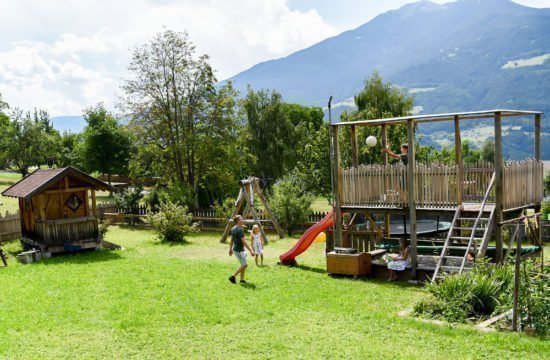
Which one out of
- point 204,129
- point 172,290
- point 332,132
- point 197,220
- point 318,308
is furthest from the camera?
point 204,129

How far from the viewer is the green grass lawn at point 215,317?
32.6ft

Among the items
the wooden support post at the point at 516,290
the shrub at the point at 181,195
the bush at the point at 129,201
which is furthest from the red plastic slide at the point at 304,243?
the bush at the point at 129,201

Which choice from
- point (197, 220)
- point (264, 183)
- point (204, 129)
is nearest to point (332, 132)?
point (197, 220)

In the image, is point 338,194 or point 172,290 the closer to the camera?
point 172,290

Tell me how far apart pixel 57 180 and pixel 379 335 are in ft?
48.8

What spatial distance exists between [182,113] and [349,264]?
74.8 ft

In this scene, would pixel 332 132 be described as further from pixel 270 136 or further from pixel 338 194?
pixel 270 136

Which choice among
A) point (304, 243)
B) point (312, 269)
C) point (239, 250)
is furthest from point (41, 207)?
point (312, 269)

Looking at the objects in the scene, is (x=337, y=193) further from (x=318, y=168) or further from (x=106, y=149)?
(x=106, y=149)

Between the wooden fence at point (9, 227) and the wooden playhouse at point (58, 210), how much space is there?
331 cm

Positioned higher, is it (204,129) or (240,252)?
(204,129)

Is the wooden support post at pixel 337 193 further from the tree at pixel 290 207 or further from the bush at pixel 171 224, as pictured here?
the tree at pixel 290 207

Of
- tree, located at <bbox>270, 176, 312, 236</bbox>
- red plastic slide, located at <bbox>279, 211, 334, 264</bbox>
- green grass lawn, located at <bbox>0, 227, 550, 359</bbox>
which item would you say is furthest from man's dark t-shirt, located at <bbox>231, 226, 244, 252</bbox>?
tree, located at <bbox>270, 176, 312, 236</bbox>

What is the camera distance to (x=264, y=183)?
2117 inches
